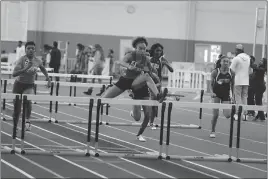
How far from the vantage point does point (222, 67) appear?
1281 centimetres

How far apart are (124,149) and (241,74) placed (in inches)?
252

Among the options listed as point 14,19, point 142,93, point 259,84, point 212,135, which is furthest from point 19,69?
point 14,19

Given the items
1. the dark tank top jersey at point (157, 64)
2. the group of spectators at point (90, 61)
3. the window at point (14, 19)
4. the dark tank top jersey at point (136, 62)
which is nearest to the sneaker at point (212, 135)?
the dark tank top jersey at point (157, 64)

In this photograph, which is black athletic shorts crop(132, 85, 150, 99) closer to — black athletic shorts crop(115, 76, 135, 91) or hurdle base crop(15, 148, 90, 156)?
black athletic shorts crop(115, 76, 135, 91)

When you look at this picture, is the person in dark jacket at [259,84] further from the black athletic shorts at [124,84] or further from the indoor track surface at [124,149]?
the black athletic shorts at [124,84]

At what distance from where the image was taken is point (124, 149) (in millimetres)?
10898

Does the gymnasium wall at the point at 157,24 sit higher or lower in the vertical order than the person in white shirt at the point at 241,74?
higher

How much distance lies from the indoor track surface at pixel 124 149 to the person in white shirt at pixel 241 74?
30.2 inches

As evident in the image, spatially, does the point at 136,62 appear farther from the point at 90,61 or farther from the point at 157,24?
the point at 157,24

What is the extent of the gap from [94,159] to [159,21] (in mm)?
31072

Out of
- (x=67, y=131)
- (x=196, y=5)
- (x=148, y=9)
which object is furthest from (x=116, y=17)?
(x=67, y=131)

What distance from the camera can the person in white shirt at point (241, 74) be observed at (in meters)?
16.1

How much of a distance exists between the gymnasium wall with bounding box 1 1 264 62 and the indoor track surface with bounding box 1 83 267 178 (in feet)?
76.4

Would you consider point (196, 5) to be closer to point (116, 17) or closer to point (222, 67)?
point (116, 17)
